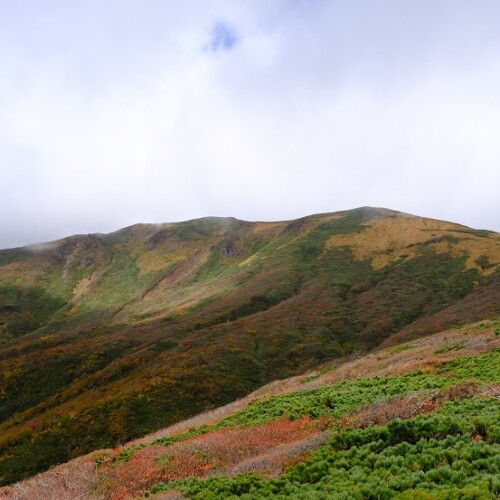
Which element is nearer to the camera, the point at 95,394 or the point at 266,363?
the point at 95,394

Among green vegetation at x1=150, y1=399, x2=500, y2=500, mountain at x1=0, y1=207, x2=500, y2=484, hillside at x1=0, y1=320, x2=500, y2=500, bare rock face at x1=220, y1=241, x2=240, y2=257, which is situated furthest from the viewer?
bare rock face at x1=220, y1=241, x2=240, y2=257

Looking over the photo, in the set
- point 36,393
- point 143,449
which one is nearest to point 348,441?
point 143,449

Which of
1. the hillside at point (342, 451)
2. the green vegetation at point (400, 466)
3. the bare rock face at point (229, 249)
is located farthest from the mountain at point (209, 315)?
the green vegetation at point (400, 466)

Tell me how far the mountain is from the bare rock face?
1.67ft

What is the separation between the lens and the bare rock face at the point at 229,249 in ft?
564

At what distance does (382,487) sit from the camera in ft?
39.2

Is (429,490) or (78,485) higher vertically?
(429,490)

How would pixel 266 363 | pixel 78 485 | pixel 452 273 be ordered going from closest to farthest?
pixel 78 485 < pixel 266 363 < pixel 452 273

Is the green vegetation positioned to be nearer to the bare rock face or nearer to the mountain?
the mountain

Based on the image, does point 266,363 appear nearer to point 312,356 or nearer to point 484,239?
point 312,356

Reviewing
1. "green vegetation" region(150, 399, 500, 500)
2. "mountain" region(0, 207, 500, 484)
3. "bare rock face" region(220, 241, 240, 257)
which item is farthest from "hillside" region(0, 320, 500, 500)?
"bare rock face" region(220, 241, 240, 257)

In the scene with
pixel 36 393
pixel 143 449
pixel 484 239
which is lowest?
pixel 36 393

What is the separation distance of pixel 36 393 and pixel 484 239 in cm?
12580

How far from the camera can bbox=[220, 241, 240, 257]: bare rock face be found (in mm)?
172000
